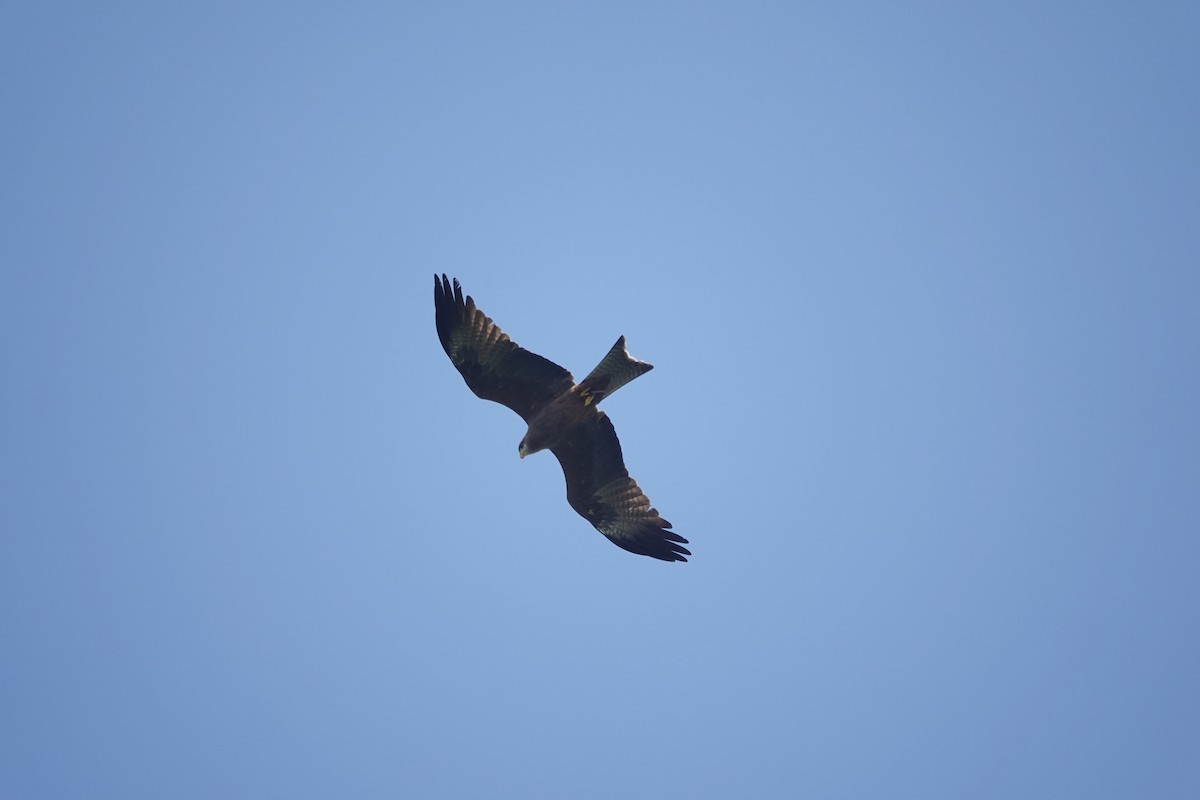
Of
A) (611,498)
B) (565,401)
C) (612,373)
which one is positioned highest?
(612,373)

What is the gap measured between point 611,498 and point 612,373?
1773 mm

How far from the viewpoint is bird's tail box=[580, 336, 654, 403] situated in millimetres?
9797

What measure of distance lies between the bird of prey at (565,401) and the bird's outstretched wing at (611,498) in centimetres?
1

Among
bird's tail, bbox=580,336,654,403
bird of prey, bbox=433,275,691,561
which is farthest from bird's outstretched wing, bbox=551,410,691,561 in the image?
bird's tail, bbox=580,336,654,403

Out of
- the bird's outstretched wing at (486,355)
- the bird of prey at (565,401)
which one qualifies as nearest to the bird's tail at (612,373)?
the bird of prey at (565,401)

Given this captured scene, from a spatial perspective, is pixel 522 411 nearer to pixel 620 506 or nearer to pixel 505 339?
pixel 505 339

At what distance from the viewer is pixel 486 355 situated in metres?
10.3

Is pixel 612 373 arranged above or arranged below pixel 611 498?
above

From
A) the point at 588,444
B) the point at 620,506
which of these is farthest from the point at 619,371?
the point at 620,506

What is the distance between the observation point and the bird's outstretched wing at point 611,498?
423 inches

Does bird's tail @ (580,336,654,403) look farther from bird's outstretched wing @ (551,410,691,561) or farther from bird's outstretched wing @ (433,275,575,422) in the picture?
bird's outstretched wing @ (551,410,691,561)

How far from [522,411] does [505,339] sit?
2.91 ft

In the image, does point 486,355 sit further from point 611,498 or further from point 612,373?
point 611,498

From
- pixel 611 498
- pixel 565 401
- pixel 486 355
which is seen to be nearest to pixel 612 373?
pixel 565 401
